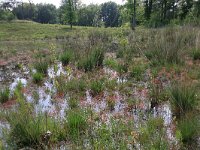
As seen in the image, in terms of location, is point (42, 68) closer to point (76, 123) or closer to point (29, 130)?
point (76, 123)

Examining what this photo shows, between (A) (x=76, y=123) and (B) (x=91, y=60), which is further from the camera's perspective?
(B) (x=91, y=60)

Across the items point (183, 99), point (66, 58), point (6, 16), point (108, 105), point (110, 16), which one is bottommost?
point (108, 105)

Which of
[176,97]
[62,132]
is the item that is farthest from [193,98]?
[62,132]

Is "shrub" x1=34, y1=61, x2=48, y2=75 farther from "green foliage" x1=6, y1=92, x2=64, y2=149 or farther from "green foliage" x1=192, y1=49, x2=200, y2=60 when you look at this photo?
"green foliage" x1=6, y1=92, x2=64, y2=149

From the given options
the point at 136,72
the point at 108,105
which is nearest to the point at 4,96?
the point at 108,105

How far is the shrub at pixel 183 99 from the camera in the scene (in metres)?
5.52

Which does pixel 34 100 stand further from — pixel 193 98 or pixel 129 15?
pixel 129 15

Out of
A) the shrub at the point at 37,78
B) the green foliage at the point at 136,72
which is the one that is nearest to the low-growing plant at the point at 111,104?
the green foliage at the point at 136,72

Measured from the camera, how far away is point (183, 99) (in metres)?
5.54

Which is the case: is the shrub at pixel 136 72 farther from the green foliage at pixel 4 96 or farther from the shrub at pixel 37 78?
Result: the green foliage at pixel 4 96

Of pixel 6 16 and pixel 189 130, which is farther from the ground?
pixel 6 16

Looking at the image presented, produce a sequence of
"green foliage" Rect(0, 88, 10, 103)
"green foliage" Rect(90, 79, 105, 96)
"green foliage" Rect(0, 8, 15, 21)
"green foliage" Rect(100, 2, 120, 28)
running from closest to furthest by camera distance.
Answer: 1. "green foliage" Rect(0, 88, 10, 103)
2. "green foliage" Rect(90, 79, 105, 96)
3. "green foliage" Rect(100, 2, 120, 28)
4. "green foliage" Rect(0, 8, 15, 21)

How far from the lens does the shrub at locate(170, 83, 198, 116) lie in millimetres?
5523

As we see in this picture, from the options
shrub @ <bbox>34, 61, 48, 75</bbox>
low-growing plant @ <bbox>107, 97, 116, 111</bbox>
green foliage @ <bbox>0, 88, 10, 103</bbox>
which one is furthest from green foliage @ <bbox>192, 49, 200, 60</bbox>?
green foliage @ <bbox>0, 88, 10, 103</bbox>
